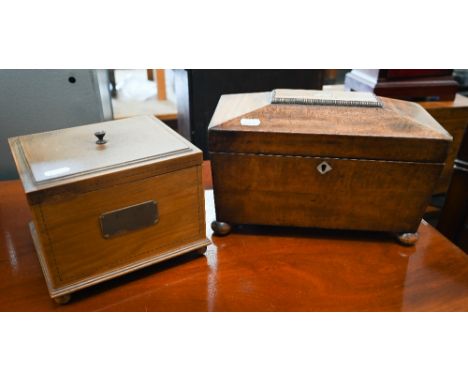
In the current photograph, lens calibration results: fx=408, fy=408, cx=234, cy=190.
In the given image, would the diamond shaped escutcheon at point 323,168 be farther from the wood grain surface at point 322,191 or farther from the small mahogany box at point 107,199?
the small mahogany box at point 107,199

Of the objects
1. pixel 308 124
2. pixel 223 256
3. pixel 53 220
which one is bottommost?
pixel 223 256

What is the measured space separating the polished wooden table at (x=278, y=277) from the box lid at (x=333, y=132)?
24 centimetres

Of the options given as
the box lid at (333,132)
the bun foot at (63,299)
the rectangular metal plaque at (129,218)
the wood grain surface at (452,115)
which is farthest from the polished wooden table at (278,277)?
the wood grain surface at (452,115)

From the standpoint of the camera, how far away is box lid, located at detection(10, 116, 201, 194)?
74cm

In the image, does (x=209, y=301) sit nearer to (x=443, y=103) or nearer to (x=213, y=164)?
(x=213, y=164)

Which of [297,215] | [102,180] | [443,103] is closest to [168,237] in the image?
[102,180]

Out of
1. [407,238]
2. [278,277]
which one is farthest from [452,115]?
[278,277]

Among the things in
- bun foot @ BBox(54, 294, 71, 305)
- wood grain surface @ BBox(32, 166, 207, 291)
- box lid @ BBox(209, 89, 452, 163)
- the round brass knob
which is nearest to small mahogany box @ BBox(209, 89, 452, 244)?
box lid @ BBox(209, 89, 452, 163)

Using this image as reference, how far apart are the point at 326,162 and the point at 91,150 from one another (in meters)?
0.49

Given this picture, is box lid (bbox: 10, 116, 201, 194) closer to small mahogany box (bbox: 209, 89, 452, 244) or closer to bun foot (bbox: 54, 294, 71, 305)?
small mahogany box (bbox: 209, 89, 452, 244)

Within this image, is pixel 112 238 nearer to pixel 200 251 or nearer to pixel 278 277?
pixel 200 251

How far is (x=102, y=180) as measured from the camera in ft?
2.45

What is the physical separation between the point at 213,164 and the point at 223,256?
22 centimetres

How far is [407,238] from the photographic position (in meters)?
0.97
